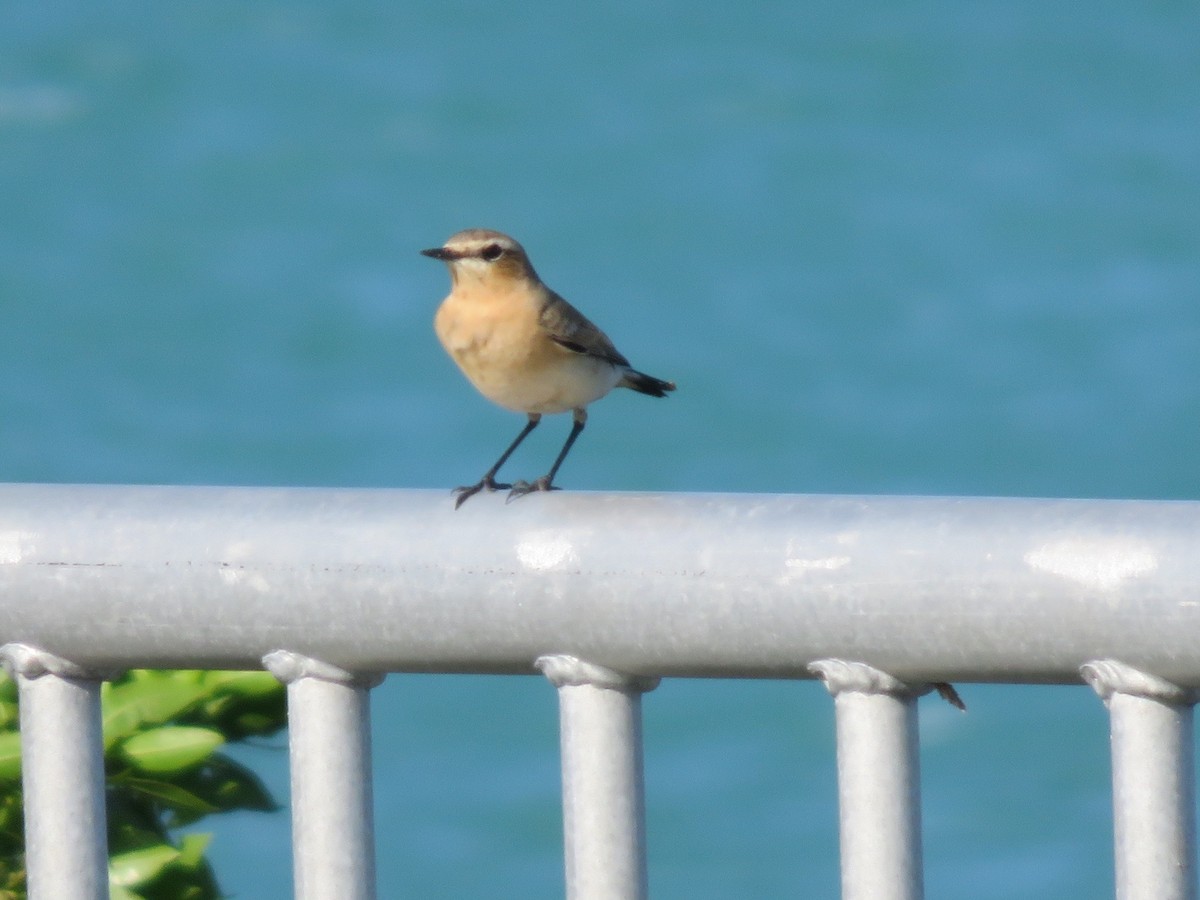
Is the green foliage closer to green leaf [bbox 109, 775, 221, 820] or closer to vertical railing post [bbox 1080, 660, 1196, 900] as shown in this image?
green leaf [bbox 109, 775, 221, 820]

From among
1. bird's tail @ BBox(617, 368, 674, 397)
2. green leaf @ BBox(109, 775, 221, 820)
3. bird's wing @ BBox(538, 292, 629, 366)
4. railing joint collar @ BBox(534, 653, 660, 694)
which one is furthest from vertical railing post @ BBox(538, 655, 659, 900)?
bird's tail @ BBox(617, 368, 674, 397)

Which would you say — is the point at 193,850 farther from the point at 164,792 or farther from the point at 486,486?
the point at 486,486

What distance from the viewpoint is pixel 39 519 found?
1310mm

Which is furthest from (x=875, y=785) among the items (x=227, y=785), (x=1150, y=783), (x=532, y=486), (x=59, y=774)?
(x=532, y=486)

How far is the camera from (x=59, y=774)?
130 cm

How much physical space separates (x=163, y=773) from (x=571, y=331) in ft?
4.25

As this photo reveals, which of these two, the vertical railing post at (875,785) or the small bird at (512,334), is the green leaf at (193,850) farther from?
the small bird at (512,334)

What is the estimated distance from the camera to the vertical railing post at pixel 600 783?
1.22 m

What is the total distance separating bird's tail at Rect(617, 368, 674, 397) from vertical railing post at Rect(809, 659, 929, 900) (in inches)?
80.6

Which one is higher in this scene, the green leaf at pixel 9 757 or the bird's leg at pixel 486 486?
the bird's leg at pixel 486 486

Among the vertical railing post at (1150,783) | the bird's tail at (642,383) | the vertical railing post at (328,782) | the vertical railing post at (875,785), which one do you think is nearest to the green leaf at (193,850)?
the vertical railing post at (328,782)

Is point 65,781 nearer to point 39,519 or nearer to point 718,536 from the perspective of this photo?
point 39,519

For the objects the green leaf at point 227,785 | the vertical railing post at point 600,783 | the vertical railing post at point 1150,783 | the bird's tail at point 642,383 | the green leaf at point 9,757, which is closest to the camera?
the vertical railing post at point 1150,783

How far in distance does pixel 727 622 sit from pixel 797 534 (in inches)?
2.7
